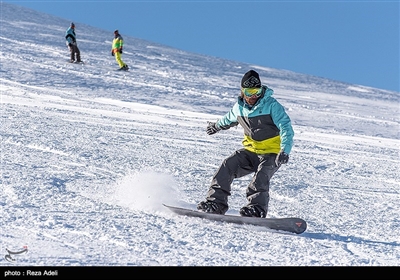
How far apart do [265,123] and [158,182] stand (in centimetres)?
161

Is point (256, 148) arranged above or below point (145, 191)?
above

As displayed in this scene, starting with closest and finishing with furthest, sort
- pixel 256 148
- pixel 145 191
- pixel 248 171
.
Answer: pixel 256 148
pixel 248 171
pixel 145 191

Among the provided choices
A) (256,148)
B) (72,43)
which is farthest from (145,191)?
(72,43)

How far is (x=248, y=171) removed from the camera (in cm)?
532

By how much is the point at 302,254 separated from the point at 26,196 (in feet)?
8.24

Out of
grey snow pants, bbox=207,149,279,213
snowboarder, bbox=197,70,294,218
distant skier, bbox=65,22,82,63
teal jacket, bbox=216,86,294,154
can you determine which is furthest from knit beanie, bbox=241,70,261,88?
distant skier, bbox=65,22,82,63

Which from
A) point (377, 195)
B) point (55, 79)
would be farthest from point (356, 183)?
point (55, 79)

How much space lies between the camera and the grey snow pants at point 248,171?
5078 millimetres

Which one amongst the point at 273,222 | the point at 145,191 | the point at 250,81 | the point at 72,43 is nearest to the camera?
the point at 273,222

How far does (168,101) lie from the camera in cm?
1545

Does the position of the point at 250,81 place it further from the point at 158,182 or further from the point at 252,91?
the point at 158,182

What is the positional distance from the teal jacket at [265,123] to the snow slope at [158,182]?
774mm

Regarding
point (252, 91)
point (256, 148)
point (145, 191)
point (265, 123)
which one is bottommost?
point (145, 191)

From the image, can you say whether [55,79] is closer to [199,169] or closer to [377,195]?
[199,169]
